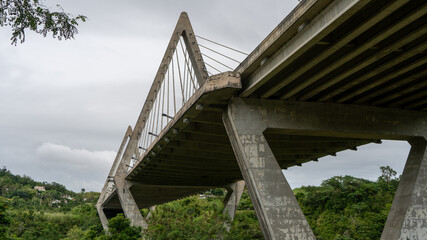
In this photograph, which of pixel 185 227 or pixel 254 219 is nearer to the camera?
pixel 185 227

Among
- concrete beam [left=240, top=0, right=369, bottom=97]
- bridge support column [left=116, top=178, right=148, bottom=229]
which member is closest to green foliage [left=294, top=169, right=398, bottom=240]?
bridge support column [left=116, top=178, right=148, bottom=229]

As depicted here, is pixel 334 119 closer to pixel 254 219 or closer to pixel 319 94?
pixel 319 94

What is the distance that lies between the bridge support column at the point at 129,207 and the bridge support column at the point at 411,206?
2405cm

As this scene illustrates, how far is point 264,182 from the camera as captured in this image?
12578 millimetres

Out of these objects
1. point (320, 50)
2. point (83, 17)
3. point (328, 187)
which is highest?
point (328, 187)

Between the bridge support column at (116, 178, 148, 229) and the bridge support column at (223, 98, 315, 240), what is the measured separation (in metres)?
23.8

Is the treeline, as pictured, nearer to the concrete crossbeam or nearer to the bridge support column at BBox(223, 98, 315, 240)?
the concrete crossbeam

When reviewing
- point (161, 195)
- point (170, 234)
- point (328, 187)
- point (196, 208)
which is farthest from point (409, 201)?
point (196, 208)

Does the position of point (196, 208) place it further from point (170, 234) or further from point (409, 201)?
point (409, 201)

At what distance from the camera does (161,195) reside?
50469 mm

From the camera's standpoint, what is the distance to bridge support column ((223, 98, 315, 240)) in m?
12.1

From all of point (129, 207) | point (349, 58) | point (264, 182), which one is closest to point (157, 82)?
point (129, 207)

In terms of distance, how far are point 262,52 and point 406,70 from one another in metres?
4.52

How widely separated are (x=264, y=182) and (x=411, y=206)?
619 cm
